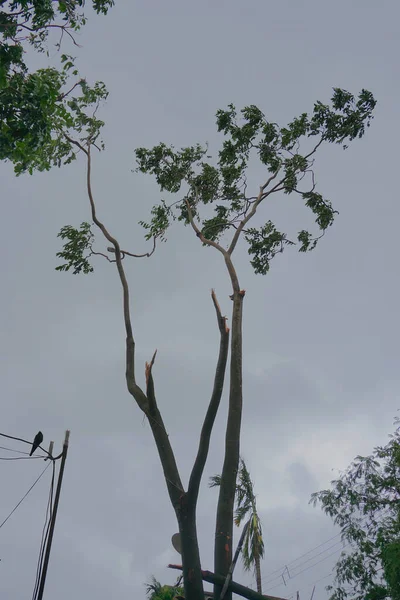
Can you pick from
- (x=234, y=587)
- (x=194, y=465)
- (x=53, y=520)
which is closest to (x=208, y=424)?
(x=194, y=465)

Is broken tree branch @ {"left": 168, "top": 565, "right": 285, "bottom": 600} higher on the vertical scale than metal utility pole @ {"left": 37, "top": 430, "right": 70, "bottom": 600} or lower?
lower

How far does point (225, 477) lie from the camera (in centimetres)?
959

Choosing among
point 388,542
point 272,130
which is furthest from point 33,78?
point 388,542

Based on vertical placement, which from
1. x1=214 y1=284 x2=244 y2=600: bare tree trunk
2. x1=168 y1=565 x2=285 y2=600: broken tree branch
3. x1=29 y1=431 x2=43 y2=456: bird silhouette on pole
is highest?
x1=29 y1=431 x2=43 y2=456: bird silhouette on pole

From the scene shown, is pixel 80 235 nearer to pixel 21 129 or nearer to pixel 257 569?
pixel 21 129

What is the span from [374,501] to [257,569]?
4.84 meters

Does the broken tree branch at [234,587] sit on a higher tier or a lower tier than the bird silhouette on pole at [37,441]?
lower

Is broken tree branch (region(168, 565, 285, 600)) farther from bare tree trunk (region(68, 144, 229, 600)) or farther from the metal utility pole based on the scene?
the metal utility pole

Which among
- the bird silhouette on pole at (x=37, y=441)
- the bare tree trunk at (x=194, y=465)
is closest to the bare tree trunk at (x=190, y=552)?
the bare tree trunk at (x=194, y=465)

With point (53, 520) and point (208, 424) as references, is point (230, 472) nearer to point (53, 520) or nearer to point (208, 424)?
point (208, 424)

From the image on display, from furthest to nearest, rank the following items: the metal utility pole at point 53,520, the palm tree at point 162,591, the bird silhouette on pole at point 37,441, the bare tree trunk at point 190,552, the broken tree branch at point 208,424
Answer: the palm tree at point 162,591 → the bird silhouette on pole at point 37,441 → the metal utility pole at point 53,520 → the broken tree branch at point 208,424 → the bare tree trunk at point 190,552

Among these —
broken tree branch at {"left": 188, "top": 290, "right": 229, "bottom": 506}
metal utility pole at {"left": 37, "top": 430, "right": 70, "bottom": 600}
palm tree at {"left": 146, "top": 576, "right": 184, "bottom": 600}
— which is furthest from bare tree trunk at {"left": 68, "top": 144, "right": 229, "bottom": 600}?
palm tree at {"left": 146, "top": 576, "right": 184, "bottom": 600}

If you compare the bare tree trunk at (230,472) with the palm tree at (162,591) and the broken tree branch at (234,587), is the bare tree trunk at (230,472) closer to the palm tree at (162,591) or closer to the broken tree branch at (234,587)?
the broken tree branch at (234,587)

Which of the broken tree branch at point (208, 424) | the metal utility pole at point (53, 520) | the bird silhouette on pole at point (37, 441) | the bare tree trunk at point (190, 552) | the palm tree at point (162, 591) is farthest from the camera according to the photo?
the palm tree at point (162, 591)
